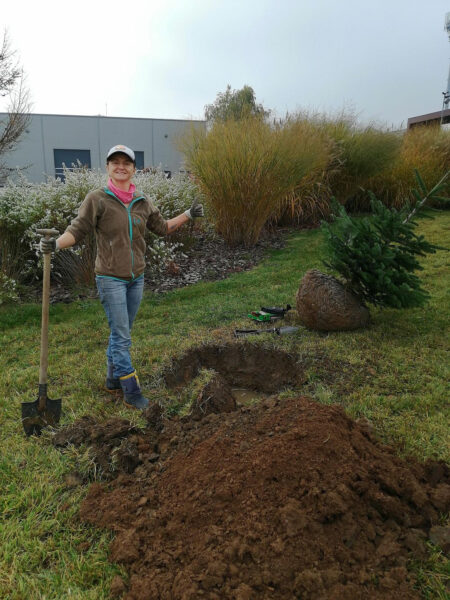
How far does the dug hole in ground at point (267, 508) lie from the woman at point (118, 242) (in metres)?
0.70

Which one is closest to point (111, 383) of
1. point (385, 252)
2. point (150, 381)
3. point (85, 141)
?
point (150, 381)

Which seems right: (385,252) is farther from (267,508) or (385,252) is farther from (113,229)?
(267,508)

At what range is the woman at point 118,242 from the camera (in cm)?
299

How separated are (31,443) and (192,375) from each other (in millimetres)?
1633

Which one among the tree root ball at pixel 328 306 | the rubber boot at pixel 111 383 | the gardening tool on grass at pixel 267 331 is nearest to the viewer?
the rubber boot at pixel 111 383

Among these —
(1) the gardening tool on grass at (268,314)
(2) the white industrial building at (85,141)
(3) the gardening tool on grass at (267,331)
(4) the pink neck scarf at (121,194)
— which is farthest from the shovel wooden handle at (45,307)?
(2) the white industrial building at (85,141)

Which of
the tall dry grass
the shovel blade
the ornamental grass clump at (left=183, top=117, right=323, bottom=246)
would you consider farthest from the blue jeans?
the tall dry grass

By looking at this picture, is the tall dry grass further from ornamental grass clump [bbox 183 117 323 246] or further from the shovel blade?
the shovel blade

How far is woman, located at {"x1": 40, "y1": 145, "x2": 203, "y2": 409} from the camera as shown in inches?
118

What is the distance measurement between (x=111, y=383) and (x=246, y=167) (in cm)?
558

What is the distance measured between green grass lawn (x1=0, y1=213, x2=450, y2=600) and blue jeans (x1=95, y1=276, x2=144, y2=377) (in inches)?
14.5

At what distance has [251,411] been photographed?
8.82ft

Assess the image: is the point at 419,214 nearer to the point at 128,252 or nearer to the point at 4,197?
the point at 128,252

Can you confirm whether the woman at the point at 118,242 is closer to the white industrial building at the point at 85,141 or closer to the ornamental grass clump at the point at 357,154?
the ornamental grass clump at the point at 357,154
